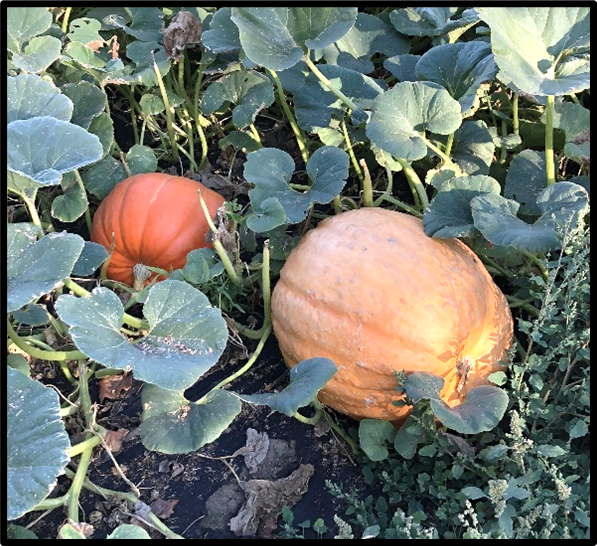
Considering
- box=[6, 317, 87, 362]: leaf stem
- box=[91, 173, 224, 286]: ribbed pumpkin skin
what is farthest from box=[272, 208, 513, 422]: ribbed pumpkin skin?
box=[6, 317, 87, 362]: leaf stem

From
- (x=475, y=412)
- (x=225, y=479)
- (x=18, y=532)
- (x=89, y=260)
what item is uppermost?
(x=89, y=260)

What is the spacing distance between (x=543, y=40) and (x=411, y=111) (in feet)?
1.21

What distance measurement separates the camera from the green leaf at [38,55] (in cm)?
203

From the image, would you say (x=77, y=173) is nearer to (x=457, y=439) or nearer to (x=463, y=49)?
(x=463, y=49)

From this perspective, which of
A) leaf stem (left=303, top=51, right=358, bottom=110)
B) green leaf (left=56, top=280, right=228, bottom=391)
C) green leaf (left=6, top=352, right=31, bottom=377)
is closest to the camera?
green leaf (left=56, top=280, right=228, bottom=391)

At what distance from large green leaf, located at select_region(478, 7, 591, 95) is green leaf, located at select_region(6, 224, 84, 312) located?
1.08 m

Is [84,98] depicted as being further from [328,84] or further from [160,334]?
[160,334]

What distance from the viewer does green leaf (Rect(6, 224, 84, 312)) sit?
1.45 meters

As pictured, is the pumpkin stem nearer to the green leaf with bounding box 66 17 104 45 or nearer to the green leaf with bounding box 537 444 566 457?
the green leaf with bounding box 66 17 104 45

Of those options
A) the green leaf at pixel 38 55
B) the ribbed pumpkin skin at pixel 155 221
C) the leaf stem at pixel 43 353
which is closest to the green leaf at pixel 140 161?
the ribbed pumpkin skin at pixel 155 221

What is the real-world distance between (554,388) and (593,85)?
766 millimetres

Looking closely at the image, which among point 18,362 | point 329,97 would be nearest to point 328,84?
point 329,97

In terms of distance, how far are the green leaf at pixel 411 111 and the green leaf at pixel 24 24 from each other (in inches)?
42.7

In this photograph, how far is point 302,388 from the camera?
1487 mm
